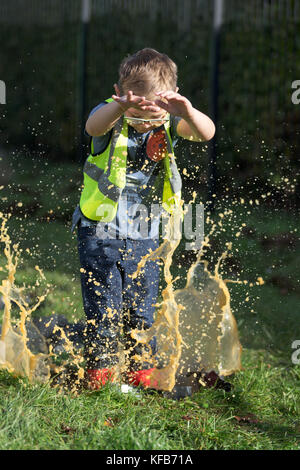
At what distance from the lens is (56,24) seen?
36.9ft

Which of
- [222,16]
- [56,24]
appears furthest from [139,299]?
[56,24]

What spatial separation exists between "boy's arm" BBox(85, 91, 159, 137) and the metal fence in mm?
3795

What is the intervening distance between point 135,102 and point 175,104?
0.64 ft

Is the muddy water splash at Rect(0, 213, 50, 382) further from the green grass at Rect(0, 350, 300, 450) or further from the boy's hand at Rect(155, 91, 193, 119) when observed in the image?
the boy's hand at Rect(155, 91, 193, 119)

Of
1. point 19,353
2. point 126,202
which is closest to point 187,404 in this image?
point 19,353

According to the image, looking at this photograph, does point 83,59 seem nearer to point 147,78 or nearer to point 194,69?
point 194,69

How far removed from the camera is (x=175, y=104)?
9.48 ft

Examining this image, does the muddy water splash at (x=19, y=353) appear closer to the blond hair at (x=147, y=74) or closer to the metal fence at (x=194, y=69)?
the blond hair at (x=147, y=74)

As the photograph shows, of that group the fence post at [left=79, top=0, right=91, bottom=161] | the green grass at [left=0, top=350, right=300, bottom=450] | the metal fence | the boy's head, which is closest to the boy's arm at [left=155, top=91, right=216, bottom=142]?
the boy's head

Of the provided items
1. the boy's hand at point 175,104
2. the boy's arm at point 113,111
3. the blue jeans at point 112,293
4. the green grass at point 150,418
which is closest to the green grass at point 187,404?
the green grass at point 150,418

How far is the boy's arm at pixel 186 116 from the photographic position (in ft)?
9.28

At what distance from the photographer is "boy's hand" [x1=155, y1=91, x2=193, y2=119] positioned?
2801 mm

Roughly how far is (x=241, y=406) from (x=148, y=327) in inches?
24.1

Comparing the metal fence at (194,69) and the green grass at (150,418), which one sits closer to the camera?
the green grass at (150,418)
